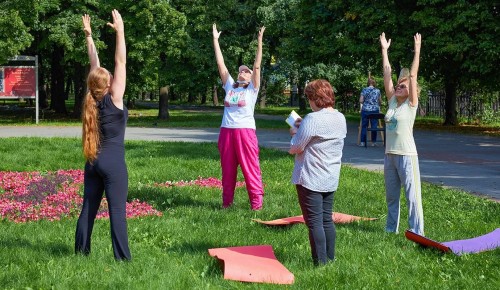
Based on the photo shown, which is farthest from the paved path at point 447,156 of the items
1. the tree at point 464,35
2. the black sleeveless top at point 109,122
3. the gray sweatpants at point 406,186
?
the black sleeveless top at point 109,122

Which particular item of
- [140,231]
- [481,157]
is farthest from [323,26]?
[140,231]

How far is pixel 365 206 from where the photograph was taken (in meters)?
9.34

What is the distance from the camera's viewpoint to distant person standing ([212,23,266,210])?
8.79 meters

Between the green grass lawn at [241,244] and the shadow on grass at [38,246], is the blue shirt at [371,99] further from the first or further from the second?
the shadow on grass at [38,246]

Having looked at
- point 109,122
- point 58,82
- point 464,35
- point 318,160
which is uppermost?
point 464,35

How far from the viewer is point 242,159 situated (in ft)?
29.1

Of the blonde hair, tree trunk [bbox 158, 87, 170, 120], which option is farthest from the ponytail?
tree trunk [bbox 158, 87, 170, 120]

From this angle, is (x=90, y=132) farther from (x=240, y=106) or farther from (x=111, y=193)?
(x=240, y=106)

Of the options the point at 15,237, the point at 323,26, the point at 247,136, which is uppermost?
the point at 323,26

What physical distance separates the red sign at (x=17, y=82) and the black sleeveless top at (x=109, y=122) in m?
25.8

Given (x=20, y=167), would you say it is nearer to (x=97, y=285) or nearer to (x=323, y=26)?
(x=97, y=285)

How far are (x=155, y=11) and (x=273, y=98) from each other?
34567 millimetres

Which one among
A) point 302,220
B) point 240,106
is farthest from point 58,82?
point 302,220

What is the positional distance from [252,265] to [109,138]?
162cm
